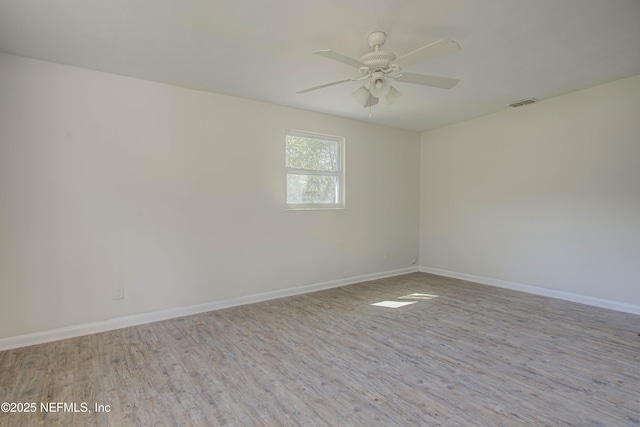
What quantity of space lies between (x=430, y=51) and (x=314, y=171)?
2591 millimetres

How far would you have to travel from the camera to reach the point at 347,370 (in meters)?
2.32

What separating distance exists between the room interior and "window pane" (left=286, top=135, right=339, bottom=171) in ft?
0.73

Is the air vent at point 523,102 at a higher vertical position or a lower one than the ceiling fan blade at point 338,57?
higher

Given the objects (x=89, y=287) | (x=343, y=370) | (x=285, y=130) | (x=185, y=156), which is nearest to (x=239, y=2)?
(x=185, y=156)

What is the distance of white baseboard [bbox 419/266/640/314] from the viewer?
11.5 feet

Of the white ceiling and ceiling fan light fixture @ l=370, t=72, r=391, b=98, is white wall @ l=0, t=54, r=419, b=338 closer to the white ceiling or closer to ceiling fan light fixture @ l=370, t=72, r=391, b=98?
the white ceiling

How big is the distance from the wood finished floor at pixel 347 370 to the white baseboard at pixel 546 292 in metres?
0.15

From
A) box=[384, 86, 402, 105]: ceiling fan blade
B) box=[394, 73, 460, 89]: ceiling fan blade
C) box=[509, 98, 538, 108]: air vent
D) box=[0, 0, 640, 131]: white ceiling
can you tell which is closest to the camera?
box=[0, 0, 640, 131]: white ceiling

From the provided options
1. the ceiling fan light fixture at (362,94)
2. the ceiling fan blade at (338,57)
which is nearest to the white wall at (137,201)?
the ceiling fan light fixture at (362,94)

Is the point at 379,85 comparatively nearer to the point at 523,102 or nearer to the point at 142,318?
the point at 523,102

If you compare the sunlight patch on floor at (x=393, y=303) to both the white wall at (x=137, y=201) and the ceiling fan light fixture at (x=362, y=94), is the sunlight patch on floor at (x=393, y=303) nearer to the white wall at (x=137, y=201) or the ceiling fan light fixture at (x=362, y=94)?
the white wall at (x=137, y=201)

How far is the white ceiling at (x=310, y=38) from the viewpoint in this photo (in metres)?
2.11

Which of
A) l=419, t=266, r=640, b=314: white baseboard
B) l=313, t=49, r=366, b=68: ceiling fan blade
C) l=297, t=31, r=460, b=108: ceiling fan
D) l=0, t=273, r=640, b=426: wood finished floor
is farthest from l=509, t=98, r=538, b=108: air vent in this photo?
l=313, t=49, r=366, b=68: ceiling fan blade

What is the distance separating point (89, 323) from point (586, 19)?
4.72m
